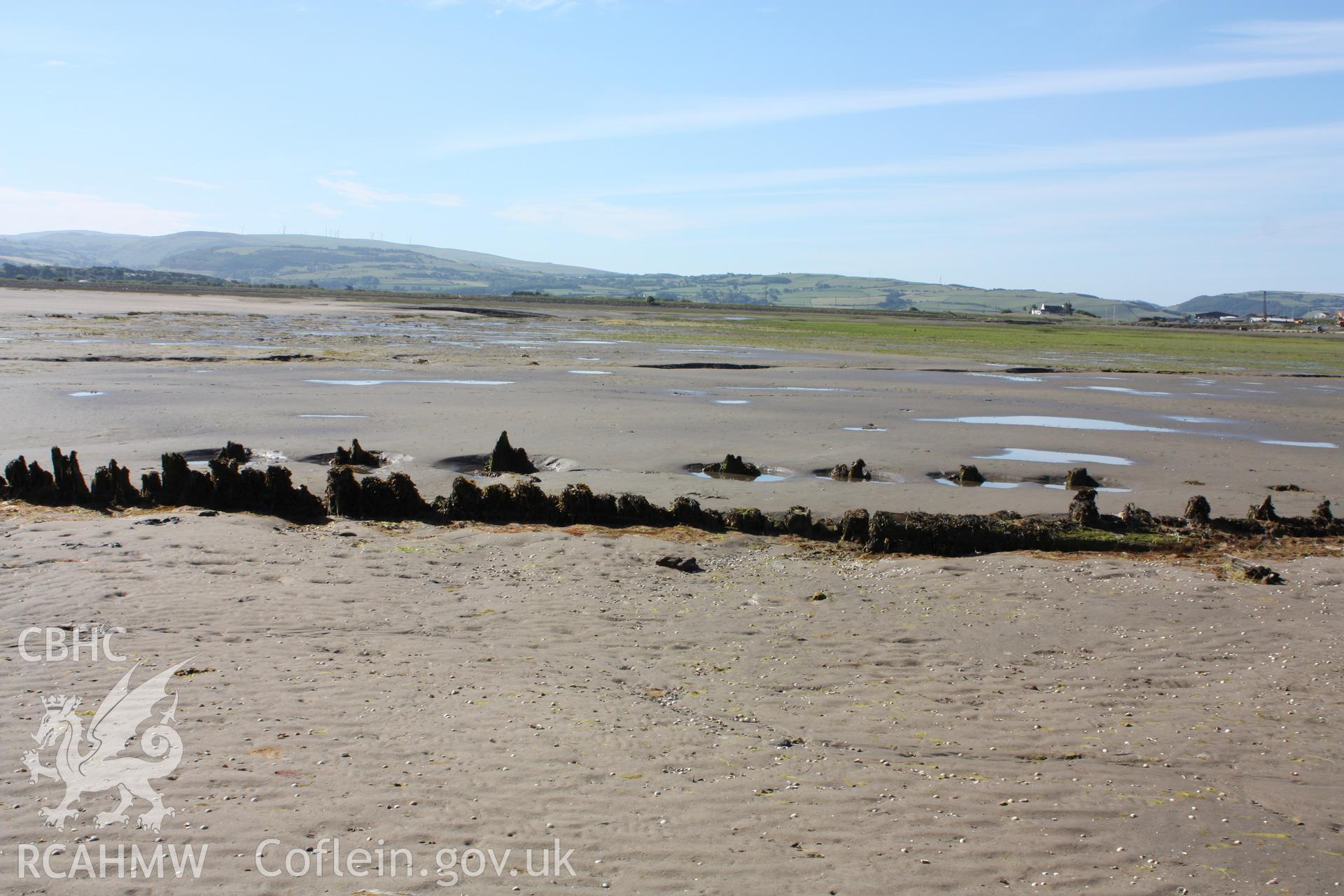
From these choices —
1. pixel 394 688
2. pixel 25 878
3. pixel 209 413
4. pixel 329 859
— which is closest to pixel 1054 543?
pixel 394 688

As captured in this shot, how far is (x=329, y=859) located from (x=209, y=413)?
16710mm

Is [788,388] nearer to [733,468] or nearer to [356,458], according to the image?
[733,468]

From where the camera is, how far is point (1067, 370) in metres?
36.2

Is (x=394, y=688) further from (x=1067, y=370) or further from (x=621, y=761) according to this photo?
(x=1067, y=370)

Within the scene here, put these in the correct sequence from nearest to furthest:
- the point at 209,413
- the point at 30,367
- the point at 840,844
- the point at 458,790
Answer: the point at 840,844 < the point at 458,790 < the point at 209,413 < the point at 30,367

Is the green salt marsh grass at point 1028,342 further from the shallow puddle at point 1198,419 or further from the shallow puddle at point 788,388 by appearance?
the shallow puddle at point 1198,419

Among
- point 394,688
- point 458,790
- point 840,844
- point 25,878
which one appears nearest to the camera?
point 25,878

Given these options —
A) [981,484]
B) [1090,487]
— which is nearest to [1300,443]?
[1090,487]

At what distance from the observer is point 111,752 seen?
5.23 metres

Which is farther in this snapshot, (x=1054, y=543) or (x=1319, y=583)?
(x=1054, y=543)

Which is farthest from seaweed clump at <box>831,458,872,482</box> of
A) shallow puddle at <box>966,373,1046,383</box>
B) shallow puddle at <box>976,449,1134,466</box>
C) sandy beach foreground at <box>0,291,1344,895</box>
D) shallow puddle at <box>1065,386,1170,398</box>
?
shallow puddle at <box>966,373,1046,383</box>

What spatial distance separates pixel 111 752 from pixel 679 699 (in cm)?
332

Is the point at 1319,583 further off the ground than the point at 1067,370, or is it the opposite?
the point at 1067,370

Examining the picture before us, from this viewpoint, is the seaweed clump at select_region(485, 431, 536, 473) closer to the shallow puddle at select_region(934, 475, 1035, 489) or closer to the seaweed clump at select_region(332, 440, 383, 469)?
the seaweed clump at select_region(332, 440, 383, 469)
